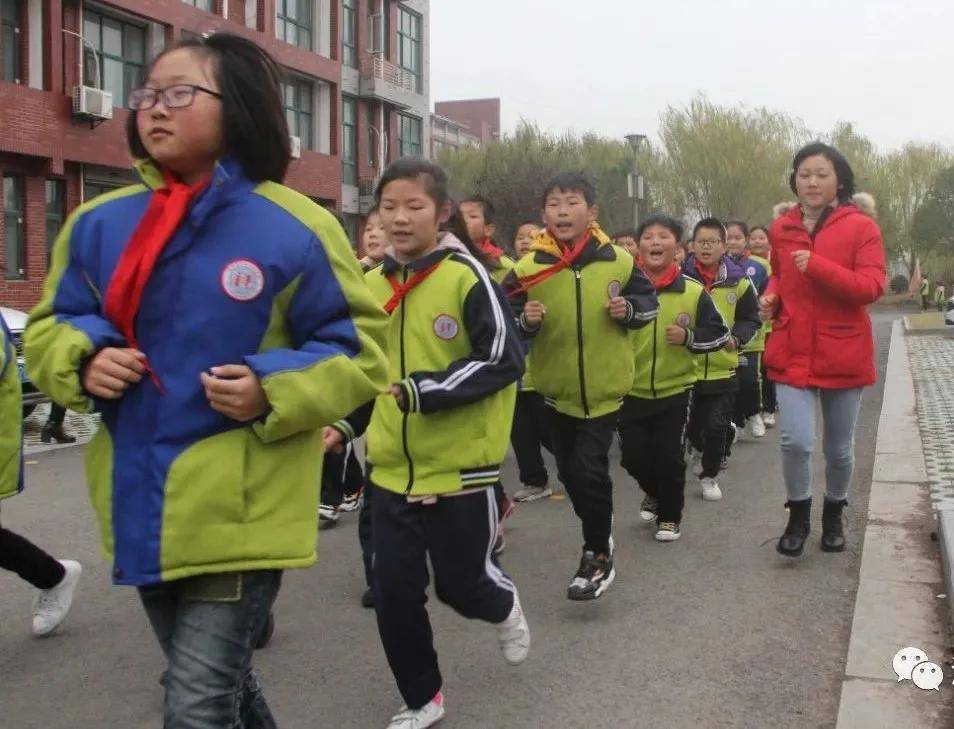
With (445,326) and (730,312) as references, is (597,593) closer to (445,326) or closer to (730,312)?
(445,326)

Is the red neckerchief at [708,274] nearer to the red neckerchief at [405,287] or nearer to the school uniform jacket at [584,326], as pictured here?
the school uniform jacket at [584,326]

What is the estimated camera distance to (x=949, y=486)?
742 centimetres

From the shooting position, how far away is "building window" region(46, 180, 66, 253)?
24.3 meters

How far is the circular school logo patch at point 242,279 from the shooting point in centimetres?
240

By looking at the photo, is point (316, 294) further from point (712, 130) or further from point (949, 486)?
point (712, 130)

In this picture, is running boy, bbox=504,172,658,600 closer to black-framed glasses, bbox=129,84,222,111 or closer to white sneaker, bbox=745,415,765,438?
black-framed glasses, bbox=129,84,222,111

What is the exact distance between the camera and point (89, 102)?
23.7 meters

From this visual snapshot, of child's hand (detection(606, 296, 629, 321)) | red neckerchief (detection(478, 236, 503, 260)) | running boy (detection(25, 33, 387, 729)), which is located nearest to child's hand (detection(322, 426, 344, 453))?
running boy (detection(25, 33, 387, 729))

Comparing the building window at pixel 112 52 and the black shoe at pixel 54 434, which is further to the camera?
the building window at pixel 112 52

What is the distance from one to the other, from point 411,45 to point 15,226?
67.2 ft

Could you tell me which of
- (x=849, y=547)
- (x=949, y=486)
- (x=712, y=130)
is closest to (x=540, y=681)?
(x=849, y=547)

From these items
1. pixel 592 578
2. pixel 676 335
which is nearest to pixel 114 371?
pixel 592 578

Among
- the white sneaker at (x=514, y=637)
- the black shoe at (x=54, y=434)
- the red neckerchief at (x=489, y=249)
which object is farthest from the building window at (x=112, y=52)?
the white sneaker at (x=514, y=637)

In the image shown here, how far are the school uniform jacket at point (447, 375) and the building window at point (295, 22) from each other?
30179 millimetres
